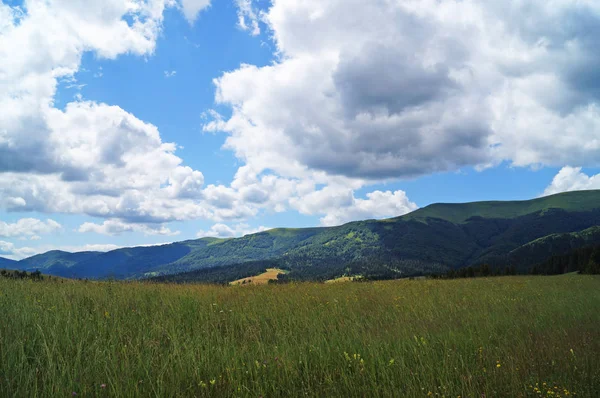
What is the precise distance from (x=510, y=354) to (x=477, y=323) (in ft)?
10.1

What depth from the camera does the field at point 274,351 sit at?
484 centimetres

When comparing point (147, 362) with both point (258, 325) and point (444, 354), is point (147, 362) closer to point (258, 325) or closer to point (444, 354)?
point (258, 325)

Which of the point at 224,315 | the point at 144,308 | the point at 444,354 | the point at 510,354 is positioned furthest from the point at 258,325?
the point at 510,354

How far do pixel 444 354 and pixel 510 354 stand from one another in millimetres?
1206

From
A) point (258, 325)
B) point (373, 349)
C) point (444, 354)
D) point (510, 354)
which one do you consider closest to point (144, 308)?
point (258, 325)

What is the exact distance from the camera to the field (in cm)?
484

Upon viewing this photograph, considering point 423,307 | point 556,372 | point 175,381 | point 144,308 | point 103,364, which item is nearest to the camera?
point 175,381

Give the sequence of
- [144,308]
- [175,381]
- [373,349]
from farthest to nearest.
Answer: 1. [144,308]
2. [373,349]
3. [175,381]

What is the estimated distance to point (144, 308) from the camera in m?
9.34

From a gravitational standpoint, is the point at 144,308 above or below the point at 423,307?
above

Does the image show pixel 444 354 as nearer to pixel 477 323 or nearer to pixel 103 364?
pixel 477 323

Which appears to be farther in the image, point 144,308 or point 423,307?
point 423,307

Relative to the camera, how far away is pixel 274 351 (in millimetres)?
6312

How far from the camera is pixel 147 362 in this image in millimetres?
5223
